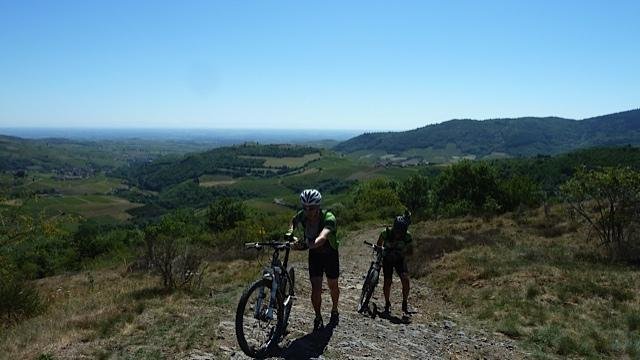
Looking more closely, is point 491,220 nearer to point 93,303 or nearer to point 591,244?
point 591,244

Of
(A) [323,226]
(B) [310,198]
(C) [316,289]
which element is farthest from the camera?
(C) [316,289]

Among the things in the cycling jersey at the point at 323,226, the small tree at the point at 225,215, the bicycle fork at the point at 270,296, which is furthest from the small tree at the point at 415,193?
the bicycle fork at the point at 270,296

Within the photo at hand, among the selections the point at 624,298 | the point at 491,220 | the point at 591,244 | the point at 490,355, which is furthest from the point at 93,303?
the point at 491,220

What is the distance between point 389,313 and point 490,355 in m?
2.88

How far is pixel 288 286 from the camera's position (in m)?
8.54

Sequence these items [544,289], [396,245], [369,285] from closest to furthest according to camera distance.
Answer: [396,245]
[369,285]
[544,289]

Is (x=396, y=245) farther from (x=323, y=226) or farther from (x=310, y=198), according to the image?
(x=310, y=198)

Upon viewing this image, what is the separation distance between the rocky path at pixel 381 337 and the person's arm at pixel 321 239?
5.93 ft

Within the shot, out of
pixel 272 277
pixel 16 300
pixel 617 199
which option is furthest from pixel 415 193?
pixel 272 277

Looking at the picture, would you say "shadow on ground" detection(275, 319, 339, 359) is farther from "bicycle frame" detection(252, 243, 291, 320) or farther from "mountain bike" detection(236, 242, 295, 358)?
"bicycle frame" detection(252, 243, 291, 320)

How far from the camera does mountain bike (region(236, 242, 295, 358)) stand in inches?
301

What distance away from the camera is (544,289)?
46.5 ft

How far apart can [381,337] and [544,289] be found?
→ 7015 mm

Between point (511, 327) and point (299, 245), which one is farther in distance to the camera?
point (511, 327)
